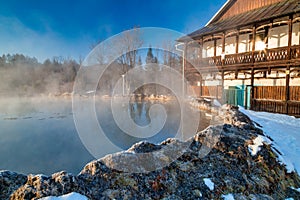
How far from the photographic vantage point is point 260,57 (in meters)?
9.67

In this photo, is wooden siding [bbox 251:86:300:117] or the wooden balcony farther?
the wooden balcony

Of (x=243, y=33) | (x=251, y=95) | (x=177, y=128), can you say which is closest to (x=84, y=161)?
(x=177, y=128)

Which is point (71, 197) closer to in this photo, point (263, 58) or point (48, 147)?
point (48, 147)

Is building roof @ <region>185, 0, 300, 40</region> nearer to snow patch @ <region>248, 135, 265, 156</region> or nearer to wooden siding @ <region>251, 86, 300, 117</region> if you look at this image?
wooden siding @ <region>251, 86, 300, 117</region>

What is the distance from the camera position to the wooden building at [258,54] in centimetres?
851

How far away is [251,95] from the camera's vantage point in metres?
9.60

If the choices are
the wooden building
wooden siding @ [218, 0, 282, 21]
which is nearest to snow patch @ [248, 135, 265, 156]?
the wooden building

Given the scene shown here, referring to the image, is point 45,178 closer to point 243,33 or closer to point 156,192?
point 156,192

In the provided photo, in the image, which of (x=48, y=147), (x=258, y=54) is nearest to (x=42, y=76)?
(x=48, y=147)

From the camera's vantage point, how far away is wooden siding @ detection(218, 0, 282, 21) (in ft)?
39.0

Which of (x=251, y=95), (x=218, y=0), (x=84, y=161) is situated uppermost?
(x=218, y=0)

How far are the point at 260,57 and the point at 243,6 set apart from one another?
19.1 ft

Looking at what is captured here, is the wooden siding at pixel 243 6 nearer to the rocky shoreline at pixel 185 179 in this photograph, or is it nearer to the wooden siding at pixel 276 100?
the wooden siding at pixel 276 100

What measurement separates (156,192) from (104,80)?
24845mm
